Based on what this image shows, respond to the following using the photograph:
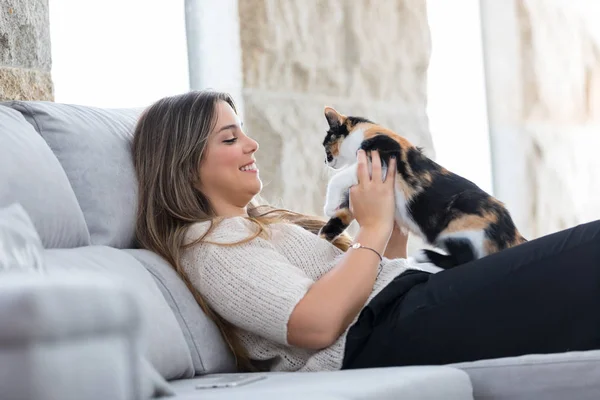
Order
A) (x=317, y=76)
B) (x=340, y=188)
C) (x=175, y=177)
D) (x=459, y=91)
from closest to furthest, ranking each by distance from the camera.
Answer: (x=175, y=177), (x=340, y=188), (x=317, y=76), (x=459, y=91)

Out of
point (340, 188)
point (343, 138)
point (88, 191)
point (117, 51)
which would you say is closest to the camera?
point (88, 191)

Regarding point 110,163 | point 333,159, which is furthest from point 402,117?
point 110,163

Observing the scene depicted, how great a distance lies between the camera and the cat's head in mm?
2248

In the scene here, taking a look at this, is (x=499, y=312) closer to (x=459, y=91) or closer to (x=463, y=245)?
(x=463, y=245)

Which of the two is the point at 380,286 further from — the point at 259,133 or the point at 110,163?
the point at 259,133

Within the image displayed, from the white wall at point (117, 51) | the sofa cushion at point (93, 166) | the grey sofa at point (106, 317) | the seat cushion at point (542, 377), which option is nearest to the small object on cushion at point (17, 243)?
the grey sofa at point (106, 317)

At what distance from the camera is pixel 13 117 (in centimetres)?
162

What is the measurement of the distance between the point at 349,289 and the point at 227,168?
0.47 m

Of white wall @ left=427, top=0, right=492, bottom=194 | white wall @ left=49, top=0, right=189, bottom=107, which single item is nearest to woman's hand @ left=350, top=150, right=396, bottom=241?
white wall @ left=49, top=0, right=189, bottom=107

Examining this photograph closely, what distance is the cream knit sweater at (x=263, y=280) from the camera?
160 cm

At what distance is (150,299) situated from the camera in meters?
1.53

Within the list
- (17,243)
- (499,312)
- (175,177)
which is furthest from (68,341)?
(175,177)

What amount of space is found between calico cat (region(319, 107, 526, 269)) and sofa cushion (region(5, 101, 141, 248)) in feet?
1.66

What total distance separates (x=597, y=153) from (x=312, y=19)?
2.47m
